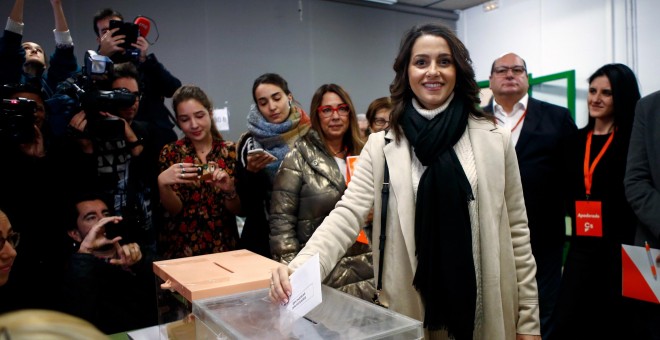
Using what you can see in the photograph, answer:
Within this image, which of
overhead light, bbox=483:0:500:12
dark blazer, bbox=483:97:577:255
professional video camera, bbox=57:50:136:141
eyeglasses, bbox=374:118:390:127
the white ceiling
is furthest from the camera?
the white ceiling

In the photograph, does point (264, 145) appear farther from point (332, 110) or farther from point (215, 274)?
point (215, 274)

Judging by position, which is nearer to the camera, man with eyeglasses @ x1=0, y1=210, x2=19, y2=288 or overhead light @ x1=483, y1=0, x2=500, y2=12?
man with eyeglasses @ x1=0, y1=210, x2=19, y2=288

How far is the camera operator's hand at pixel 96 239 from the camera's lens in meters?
1.58

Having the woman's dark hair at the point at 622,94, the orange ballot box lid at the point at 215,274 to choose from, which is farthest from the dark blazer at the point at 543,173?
the orange ballot box lid at the point at 215,274

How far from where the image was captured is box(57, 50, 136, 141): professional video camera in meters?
1.88

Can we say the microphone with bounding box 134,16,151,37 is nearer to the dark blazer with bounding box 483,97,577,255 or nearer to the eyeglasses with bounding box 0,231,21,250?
the eyeglasses with bounding box 0,231,21,250

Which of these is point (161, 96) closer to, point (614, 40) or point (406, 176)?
point (406, 176)

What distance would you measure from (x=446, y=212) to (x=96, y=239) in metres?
1.09

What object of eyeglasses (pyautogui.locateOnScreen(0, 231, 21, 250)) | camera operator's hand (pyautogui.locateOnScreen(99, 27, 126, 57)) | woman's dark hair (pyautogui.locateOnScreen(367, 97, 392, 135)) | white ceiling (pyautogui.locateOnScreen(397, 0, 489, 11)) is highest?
white ceiling (pyautogui.locateOnScreen(397, 0, 489, 11))

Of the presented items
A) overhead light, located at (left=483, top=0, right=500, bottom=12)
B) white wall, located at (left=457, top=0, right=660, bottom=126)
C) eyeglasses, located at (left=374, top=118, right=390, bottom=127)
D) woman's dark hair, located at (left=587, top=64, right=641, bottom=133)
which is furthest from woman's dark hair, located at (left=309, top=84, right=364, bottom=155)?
overhead light, located at (left=483, top=0, right=500, bottom=12)

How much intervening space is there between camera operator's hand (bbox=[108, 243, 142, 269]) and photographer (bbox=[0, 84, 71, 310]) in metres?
0.22

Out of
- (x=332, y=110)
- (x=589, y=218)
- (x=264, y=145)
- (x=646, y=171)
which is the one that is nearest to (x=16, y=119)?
(x=264, y=145)

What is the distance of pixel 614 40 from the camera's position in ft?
15.0

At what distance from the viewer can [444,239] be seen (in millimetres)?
1271
